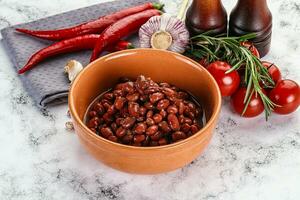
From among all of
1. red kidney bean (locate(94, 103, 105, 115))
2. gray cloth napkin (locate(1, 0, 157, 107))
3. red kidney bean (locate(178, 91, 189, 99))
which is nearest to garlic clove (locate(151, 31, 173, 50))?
gray cloth napkin (locate(1, 0, 157, 107))

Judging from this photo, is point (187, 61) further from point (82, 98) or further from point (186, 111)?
point (82, 98)

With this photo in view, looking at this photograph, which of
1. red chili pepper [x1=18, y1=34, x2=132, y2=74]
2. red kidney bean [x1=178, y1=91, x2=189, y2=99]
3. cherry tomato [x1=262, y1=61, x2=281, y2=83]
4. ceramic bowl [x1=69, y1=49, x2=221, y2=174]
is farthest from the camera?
red chili pepper [x1=18, y1=34, x2=132, y2=74]

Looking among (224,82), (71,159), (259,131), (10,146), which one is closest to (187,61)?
(224,82)

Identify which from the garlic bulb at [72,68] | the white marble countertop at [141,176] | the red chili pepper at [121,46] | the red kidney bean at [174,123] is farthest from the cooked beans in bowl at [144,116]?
the red chili pepper at [121,46]

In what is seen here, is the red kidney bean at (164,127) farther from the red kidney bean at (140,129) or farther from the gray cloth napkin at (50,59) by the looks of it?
the gray cloth napkin at (50,59)

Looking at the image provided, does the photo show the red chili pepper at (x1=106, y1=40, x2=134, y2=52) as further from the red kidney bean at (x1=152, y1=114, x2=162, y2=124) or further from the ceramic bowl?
the red kidney bean at (x1=152, y1=114, x2=162, y2=124)

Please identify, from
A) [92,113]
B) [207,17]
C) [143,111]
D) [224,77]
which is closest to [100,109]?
[92,113]
